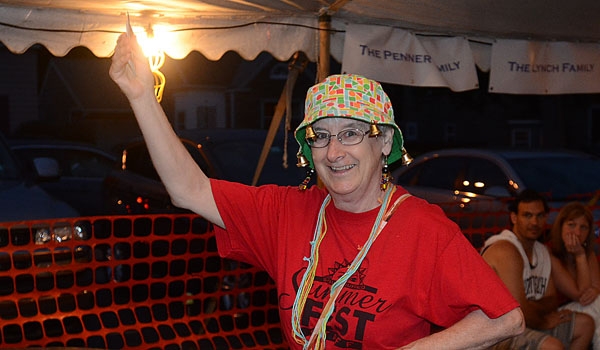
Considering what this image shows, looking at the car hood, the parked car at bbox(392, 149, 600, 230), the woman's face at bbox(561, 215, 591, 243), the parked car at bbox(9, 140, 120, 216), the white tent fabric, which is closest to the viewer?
the white tent fabric

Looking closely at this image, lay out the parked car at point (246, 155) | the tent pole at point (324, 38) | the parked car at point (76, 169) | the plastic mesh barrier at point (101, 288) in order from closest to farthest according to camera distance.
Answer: the tent pole at point (324, 38) → the plastic mesh barrier at point (101, 288) → the parked car at point (246, 155) → the parked car at point (76, 169)

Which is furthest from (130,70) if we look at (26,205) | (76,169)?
(76,169)

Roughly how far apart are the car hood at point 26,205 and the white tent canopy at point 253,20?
2.18 m

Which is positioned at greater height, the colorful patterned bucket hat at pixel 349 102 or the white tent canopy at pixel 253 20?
the white tent canopy at pixel 253 20

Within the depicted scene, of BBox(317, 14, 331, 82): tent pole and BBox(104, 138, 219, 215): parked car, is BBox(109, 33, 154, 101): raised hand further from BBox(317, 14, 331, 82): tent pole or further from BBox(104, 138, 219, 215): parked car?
BBox(104, 138, 219, 215): parked car

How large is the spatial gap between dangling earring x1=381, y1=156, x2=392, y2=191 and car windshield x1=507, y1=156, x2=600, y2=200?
5.74 meters

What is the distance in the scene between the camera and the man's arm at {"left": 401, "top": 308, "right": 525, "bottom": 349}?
2.44m

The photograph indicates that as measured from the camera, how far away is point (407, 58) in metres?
5.35

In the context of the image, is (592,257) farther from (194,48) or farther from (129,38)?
(129,38)

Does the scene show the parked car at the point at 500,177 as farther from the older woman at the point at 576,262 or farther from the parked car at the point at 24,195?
the parked car at the point at 24,195

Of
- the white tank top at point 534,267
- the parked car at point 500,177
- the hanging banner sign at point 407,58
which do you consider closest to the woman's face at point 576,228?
the white tank top at point 534,267

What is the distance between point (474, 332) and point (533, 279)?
10.4 feet

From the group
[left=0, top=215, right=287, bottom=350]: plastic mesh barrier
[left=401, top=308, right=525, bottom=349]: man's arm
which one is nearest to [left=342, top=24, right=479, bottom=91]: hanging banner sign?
[left=0, top=215, right=287, bottom=350]: plastic mesh barrier

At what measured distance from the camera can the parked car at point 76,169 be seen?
1272 cm
